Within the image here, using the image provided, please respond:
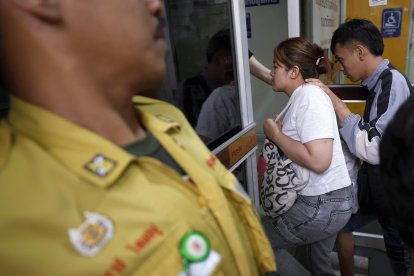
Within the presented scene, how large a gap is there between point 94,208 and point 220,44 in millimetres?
1156

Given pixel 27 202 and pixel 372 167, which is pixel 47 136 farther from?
pixel 372 167

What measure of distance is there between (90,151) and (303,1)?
8.84 feet

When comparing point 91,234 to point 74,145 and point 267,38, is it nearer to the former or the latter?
point 74,145

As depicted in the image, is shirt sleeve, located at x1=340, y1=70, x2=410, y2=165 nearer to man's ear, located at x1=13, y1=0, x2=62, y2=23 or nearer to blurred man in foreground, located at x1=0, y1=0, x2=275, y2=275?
blurred man in foreground, located at x1=0, y1=0, x2=275, y2=275

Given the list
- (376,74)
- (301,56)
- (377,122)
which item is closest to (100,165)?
(301,56)

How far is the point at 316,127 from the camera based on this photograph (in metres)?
1.39

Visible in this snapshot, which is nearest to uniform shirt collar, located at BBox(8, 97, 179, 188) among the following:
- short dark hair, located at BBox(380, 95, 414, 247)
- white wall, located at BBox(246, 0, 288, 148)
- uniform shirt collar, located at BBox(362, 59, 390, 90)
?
short dark hair, located at BBox(380, 95, 414, 247)

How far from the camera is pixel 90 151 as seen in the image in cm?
53

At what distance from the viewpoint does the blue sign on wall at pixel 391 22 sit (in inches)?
140

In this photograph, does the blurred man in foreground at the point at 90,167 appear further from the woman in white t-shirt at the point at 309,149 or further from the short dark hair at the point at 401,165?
the woman in white t-shirt at the point at 309,149

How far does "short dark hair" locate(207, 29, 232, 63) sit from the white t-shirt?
0.39 m

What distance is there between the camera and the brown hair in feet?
5.14

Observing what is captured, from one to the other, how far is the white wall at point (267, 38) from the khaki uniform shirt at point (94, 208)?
263 cm

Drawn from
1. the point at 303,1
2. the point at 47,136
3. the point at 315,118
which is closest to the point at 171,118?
the point at 47,136
